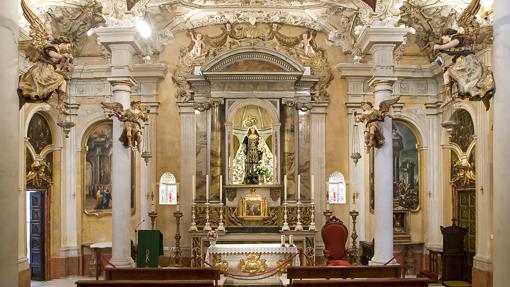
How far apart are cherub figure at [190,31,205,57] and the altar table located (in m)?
5.65

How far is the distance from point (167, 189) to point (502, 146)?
1219 cm

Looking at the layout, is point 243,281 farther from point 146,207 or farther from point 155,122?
point 155,122

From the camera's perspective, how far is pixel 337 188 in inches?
691

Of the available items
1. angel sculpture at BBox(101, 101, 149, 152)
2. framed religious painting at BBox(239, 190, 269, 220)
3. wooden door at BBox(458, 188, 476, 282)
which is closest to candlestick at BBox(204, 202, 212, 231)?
framed religious painting at BBox(239, 190, 269, 220)

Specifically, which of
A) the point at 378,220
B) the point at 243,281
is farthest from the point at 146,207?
the point at 378,220

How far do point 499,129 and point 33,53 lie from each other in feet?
16.6

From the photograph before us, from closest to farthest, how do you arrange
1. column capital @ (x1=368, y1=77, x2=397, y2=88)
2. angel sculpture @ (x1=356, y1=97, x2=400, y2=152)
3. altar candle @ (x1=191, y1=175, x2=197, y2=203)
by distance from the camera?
1. angel sculpture @ (x1=356, y1=97, x2=400, y2=152)
2. column capital @ (x1=368, y1=77, x2=397, y2=88)
3. altar candle @ (x1=191, y1=175, x2=197, y2=203)

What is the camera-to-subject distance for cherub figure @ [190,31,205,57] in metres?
17.7

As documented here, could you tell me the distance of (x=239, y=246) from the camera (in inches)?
575

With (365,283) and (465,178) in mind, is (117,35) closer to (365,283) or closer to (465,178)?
(365,283)

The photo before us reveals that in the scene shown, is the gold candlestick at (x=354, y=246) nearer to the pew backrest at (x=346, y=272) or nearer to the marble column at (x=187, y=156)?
the pew backrest at (x=346, y=272)

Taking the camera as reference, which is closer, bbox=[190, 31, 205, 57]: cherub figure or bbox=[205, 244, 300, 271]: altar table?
bbox=[205, 244, 300, 271]: altar table

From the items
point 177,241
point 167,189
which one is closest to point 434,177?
point 177,241

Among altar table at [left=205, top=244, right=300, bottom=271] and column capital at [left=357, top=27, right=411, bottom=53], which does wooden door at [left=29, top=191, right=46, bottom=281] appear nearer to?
altar table at [left=205, top=244, right=300, bottom=271]
